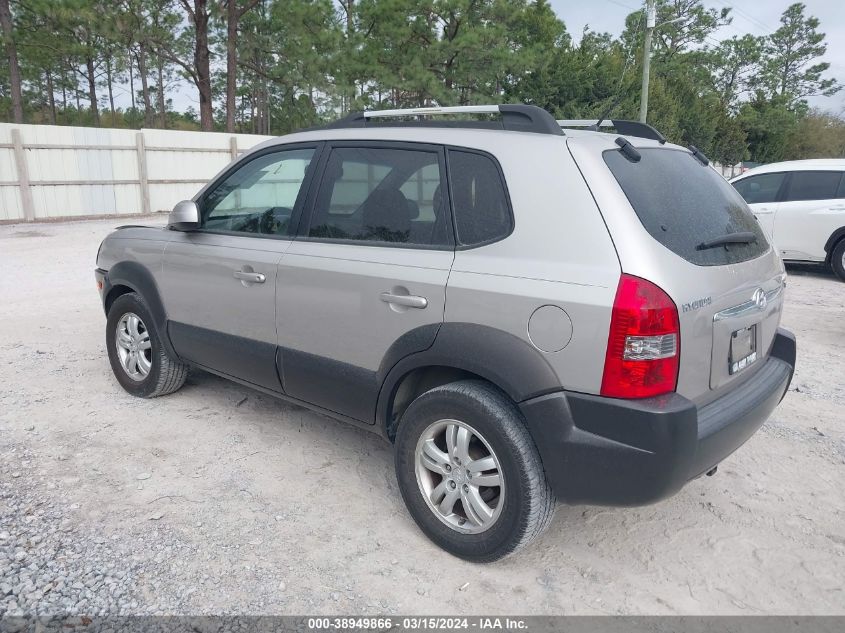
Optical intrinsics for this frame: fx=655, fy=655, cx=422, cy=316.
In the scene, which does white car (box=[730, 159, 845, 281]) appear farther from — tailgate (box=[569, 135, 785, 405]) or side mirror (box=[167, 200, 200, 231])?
side mirror (box=[167, 200, 200, 231])

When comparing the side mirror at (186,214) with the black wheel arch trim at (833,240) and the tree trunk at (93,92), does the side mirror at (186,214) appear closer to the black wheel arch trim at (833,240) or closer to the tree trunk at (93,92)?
the black wheel arch trim at (833,240)

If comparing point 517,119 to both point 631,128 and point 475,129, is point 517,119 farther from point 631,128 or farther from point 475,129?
point 631,128

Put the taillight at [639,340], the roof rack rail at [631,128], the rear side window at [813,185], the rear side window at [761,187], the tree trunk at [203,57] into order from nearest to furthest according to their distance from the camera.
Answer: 1. the taillight at [639,340]
2. the roof rack rail at [631,128]
3. the rear side window at [813,185]
4. the rear side window at [761,187]
5. the tree trunk at [203,57]

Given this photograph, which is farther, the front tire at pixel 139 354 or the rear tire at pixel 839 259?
the rear tire at pixel 839 259

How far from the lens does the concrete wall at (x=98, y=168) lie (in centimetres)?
1412

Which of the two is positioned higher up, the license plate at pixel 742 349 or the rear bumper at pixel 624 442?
the license plate at pixel 742 349

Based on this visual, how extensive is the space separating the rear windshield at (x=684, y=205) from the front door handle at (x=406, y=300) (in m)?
0.92

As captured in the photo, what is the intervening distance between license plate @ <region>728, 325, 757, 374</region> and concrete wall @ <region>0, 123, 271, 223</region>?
15.3 meters

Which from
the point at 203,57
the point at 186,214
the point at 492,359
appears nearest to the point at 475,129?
the point at 492,359

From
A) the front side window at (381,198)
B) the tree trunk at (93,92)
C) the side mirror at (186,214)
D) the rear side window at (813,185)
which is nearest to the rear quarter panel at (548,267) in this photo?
the front side window at (381,198)

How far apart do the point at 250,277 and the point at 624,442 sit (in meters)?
2.12

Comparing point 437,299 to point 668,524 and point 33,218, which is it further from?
point 33,218

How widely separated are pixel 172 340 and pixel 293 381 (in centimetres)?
117

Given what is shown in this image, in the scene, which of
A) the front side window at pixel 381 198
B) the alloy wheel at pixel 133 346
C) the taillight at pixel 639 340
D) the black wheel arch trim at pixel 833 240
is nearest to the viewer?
the taillight at pixel 639 340
